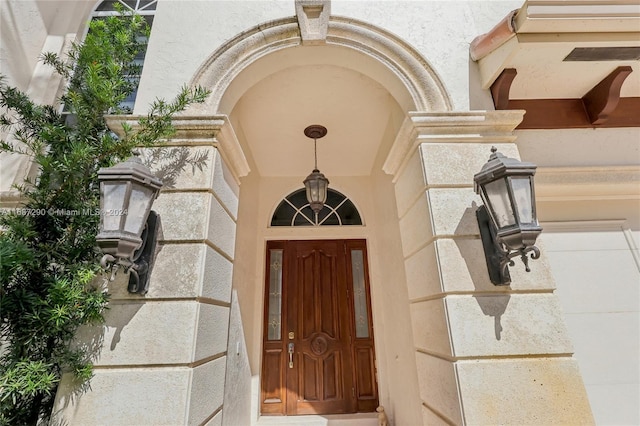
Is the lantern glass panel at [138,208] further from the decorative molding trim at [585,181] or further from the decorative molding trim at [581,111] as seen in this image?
the decorative molding trim at [585,181]

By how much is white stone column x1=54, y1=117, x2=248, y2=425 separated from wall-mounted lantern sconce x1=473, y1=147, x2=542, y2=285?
1.62 meters

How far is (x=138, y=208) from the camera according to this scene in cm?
137

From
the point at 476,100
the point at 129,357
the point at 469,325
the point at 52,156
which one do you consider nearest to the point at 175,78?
the point at 52,156

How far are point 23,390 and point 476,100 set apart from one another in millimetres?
3009

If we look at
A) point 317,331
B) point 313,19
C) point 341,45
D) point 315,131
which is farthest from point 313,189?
point 317,331

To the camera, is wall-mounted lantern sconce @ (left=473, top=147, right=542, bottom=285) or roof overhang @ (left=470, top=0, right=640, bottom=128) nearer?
wall-mounted lantern sconce @ (left=473, top=147, right=542, bottom=285)

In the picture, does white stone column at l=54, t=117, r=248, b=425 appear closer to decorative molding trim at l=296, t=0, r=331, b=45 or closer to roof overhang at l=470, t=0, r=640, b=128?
decorative molding trim at l=296, t=0, r=331, b=45

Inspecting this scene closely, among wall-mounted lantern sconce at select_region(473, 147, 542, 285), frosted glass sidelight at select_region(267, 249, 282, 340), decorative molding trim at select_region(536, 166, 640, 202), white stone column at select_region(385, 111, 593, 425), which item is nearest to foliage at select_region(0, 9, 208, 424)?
white stone column at select_region(385, 111, 593, 425)

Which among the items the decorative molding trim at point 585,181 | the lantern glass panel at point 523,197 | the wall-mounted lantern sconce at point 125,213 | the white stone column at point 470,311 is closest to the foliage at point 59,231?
the wall-mounted lantern sconce at point 125,213

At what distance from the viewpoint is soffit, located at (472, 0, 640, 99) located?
1.57 meters

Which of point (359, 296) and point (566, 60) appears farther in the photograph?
point (359, 296)

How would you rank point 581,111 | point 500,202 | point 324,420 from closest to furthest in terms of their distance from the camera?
point 500,202 < point 581,111 < point 324,420

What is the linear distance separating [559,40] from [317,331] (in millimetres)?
3537

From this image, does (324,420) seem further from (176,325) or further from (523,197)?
(523,197)
